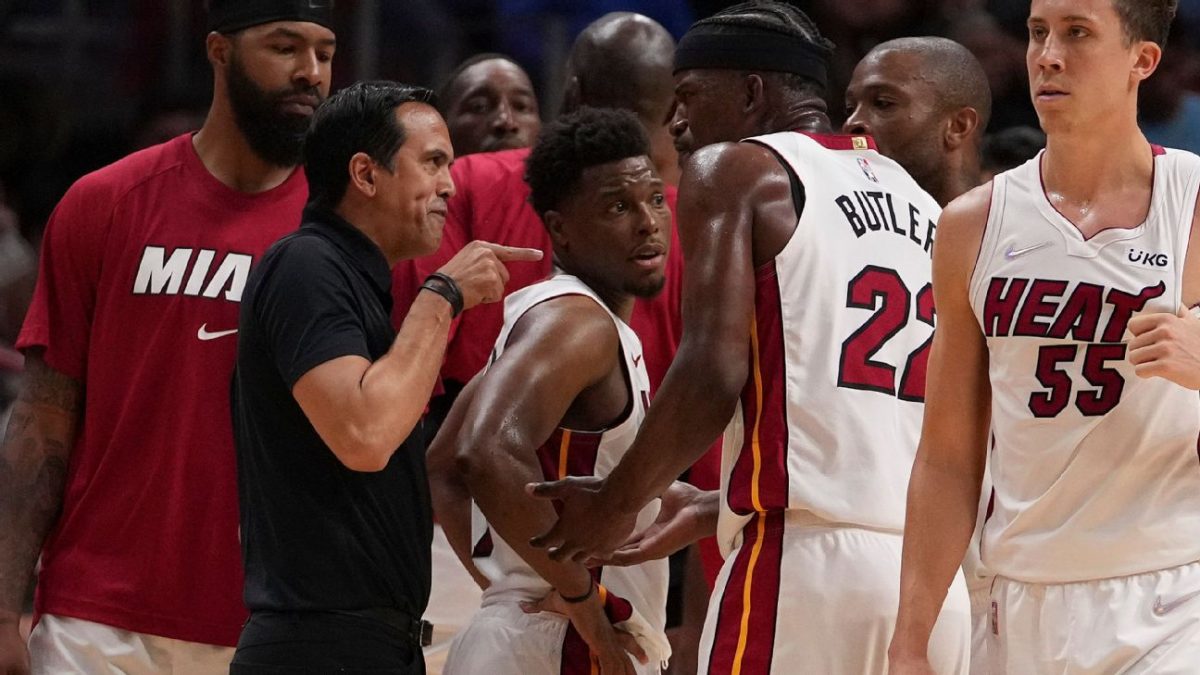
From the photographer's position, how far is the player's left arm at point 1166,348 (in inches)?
127

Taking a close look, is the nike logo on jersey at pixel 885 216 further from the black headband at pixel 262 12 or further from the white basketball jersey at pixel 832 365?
the black headband at pixel 262 12

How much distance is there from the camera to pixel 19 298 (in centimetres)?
796

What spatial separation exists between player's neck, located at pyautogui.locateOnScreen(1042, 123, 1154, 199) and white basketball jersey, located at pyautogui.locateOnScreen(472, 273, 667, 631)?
4.29 ft

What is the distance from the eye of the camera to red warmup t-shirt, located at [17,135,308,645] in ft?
15.0

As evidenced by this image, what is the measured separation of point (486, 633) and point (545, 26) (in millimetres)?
4932

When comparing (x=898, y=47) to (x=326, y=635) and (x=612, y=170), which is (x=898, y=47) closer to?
(x=612, y=170)

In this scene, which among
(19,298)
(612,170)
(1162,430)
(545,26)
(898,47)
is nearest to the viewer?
(1162,430)

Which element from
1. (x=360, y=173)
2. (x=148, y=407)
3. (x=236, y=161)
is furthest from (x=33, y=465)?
(x=360, y=173)

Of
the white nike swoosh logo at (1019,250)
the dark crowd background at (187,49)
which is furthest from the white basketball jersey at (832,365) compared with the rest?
the dark crowd background at (187,49)

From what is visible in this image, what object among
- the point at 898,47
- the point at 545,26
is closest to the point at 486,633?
the point at 898,47

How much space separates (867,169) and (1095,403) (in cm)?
97

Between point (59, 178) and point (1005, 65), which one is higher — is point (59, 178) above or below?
below

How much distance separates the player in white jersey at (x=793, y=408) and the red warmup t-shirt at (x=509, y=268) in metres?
1.66

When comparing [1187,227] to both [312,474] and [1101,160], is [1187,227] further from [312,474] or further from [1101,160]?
[312,474]
